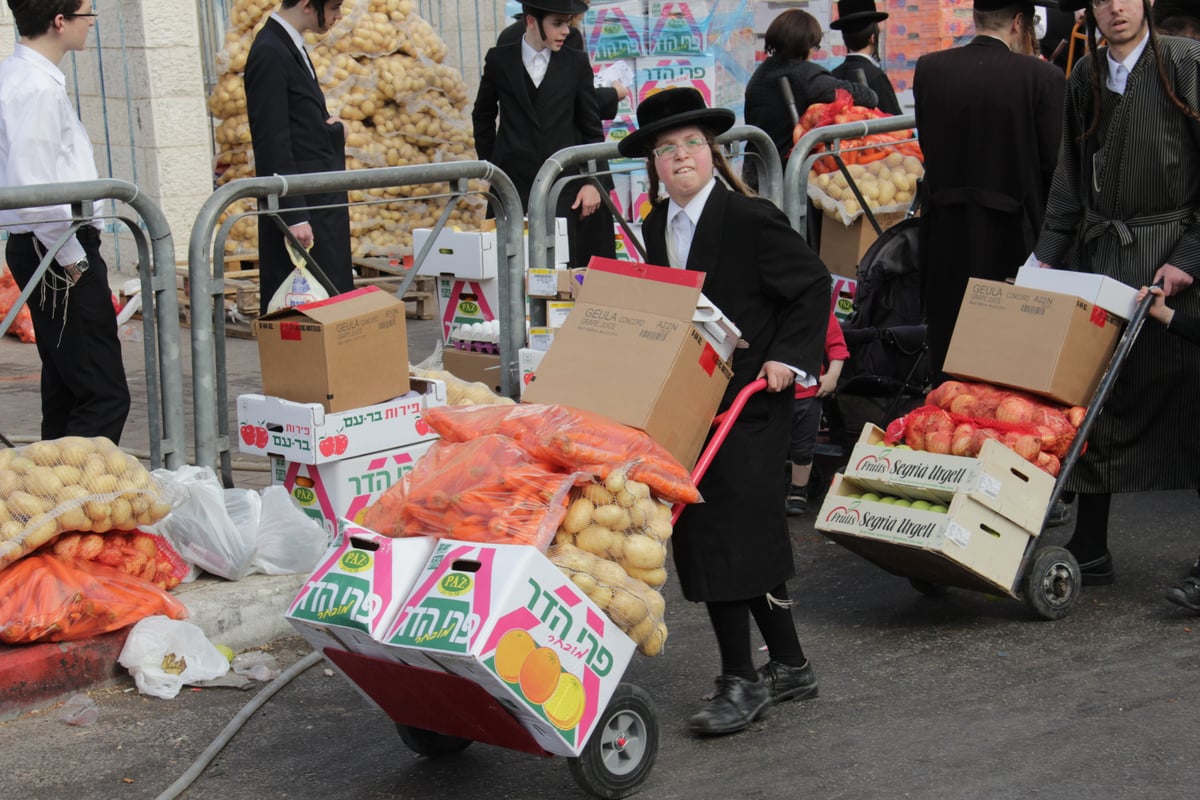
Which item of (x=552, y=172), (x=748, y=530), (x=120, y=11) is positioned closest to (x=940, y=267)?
(x=552, y=172)

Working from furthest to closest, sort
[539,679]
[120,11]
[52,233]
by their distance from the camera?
[120,11] → [52,233] → [539,679]

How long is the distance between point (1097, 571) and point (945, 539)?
104cm

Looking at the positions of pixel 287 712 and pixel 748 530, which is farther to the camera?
pixel 287 712

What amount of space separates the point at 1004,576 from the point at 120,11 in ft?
26.6

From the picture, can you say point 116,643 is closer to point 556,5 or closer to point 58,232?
point 58,232

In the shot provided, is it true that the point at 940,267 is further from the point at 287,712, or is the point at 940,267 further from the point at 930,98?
the point at 287,712

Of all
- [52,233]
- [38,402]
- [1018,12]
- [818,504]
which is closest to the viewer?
[52,233]

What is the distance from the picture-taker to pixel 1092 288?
508 cm

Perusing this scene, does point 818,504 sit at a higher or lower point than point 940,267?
lower

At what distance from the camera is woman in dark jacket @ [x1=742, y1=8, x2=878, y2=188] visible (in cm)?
875

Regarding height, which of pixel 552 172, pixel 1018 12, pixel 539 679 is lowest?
pixel 539 679

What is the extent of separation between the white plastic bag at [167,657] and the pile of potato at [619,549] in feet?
5.50

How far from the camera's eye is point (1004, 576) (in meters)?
4.83

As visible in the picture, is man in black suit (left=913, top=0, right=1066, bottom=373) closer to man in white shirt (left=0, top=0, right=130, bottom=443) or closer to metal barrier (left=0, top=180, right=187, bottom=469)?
metal barrier (left=0, top=180, right=187, bottom=469)
